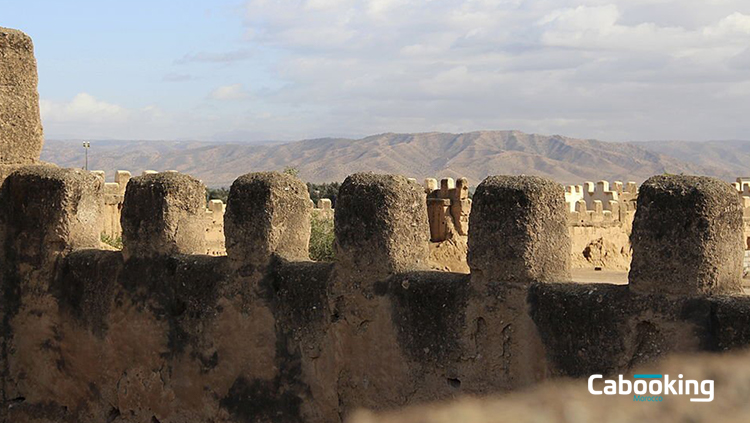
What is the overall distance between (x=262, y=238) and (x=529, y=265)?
2.26 metres

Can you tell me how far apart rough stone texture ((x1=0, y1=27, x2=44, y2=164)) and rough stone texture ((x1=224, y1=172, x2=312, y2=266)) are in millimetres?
2673

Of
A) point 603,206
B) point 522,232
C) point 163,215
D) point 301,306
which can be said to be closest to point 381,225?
point 301,306

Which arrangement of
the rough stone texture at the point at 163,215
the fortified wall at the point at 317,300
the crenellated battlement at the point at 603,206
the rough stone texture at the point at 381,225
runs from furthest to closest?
the crenellated battlement at the point at 603,206, the rough stone texture at the point at 163,215, the rough stone texture at the point at 381,225, the fortified wall at the point at 317,300

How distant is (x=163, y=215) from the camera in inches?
336

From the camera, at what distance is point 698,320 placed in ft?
20.0

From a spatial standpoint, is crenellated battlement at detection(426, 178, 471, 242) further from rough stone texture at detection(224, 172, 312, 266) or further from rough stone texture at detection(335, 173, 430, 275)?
rough stone texture at detection(335, 173, 430, 275)

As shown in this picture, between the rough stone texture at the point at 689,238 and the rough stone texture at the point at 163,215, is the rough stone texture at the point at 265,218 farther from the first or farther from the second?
the rough stone texture at the point at 689,238

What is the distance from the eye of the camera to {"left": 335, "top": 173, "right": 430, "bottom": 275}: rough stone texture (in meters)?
7.39

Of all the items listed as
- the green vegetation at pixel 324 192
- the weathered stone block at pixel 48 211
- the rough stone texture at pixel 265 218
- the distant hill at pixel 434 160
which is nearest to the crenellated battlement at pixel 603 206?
the green vegetation at pixel 324 192

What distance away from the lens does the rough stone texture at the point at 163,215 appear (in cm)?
855

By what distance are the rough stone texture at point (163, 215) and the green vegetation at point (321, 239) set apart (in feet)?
58.4

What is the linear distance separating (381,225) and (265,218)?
107 cm

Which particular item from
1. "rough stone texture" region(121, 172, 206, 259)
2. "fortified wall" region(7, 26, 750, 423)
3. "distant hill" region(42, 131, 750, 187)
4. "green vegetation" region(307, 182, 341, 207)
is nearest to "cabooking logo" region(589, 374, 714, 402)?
"fortified wall" region(7, 26, 750, 423)

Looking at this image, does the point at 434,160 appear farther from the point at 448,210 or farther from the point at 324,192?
the point at 448,210
